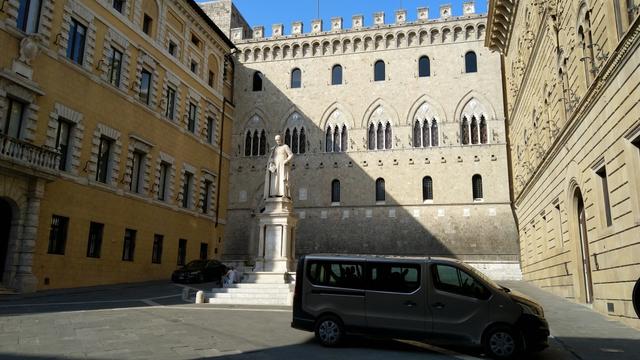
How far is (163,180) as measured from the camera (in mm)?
28812

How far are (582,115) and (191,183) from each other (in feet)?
77.4

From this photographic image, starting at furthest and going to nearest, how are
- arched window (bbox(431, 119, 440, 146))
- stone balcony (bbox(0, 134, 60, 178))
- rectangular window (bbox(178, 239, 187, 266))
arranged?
arched window (bbox(431, 119, 440, 146)) < rectangular window (bbox(178, 239, 187, 266)) < stone balcony (bbox(0, 134, 60, 178))

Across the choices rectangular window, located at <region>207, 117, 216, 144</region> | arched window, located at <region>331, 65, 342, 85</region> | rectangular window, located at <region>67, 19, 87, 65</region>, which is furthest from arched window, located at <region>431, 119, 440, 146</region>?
rectangular window, located at <region>67, 19, 87, 65</region>

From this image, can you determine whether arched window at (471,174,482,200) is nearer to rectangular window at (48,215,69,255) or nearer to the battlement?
the battlement

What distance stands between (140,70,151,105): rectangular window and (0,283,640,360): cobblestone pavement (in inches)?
578

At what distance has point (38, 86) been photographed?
770 inches

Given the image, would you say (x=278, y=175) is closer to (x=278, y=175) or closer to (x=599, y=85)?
(x=278, y=175)

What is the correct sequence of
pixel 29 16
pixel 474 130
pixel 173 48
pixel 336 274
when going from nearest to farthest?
pixel 336 274 → pixel 29 16 → pixel 173 48 → pixel 474 130

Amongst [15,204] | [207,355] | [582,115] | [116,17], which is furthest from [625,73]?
[116,17]

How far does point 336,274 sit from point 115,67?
64.2 feet

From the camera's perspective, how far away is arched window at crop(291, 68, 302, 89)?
120ft

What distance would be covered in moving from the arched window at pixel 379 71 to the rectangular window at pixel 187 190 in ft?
46.5

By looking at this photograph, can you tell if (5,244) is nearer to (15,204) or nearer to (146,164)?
(15,204)

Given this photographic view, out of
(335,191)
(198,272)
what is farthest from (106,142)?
(335,191)
